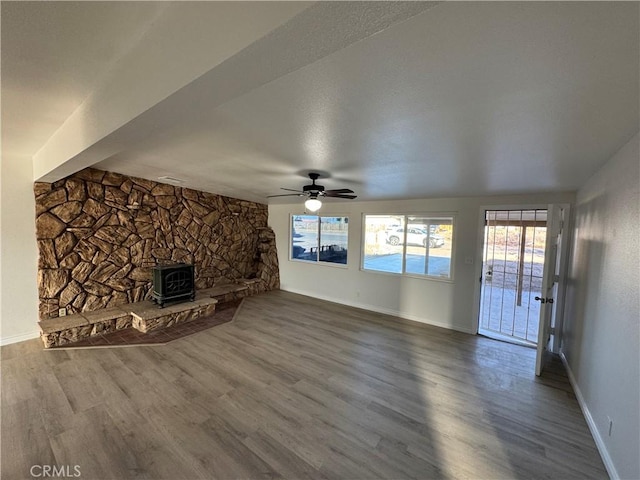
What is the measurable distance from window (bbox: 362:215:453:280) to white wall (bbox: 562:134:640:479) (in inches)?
78.5

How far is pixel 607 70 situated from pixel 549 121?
543 millimetres

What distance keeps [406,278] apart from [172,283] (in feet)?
14.0

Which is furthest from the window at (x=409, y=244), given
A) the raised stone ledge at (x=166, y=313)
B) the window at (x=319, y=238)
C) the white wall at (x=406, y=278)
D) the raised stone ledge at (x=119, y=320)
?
the raised stone ledge at (x=119, y=320)

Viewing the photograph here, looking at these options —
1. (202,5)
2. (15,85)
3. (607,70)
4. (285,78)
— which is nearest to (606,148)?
(607,70)

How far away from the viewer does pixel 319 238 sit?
21.8 feet

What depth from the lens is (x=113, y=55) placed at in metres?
1.49

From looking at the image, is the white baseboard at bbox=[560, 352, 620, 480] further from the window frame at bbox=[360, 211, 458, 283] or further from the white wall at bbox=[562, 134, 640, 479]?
the window frame at bbox=[360, 211, 458, 283]

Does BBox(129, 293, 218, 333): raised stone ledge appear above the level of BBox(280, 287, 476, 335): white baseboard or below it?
above

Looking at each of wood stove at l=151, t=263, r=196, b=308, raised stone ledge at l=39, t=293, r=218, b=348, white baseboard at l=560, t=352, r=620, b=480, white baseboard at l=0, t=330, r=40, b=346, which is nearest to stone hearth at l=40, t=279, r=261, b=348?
A: raised stone ledge at l=39, t=293, r=218, b=348

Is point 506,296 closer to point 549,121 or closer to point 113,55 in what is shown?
point 549,121

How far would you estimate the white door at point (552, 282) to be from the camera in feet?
10.6

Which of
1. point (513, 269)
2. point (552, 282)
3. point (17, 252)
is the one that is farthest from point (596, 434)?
point (17, 252)

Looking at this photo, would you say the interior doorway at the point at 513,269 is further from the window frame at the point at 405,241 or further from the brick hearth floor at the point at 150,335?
the brick hearth floor at the point at 150,335

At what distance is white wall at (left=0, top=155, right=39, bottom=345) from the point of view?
3.63 metres
